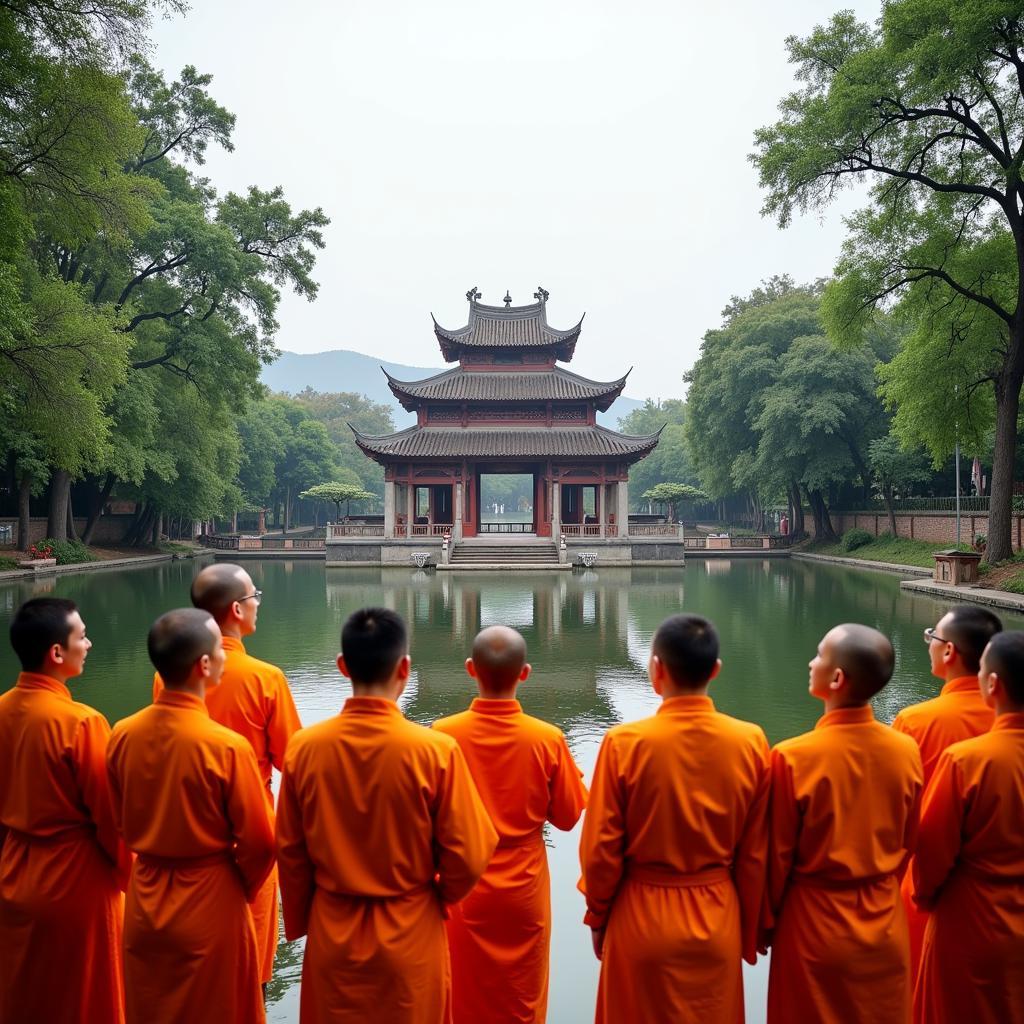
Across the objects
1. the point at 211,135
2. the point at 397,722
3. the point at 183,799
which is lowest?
the point at 183,799

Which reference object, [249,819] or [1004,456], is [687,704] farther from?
[1004,456]

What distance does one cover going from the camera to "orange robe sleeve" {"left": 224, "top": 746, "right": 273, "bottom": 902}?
7.62ft

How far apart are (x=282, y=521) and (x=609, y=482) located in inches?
1372

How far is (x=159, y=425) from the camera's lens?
27.8 m

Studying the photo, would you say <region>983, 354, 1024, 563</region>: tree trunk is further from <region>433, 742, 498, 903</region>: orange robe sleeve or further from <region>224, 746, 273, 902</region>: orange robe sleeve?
<region>224, 746, 273, 902</region>: orange robe sleeve

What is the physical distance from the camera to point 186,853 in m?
2.33

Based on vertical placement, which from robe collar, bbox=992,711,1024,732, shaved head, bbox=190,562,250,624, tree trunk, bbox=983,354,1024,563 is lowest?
robe collar, bbox=992,711,1024,732

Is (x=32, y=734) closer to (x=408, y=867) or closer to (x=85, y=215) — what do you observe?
(x=408, y=867)

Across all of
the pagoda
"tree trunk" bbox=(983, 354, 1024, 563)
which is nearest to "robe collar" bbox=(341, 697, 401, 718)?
"tree trunk" bbox=(983, 354, 1024, 563)

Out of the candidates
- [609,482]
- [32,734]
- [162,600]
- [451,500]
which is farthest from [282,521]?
[32,734]

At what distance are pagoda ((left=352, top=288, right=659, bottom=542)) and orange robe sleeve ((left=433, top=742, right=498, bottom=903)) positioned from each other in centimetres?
2881

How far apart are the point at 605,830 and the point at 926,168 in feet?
67.1

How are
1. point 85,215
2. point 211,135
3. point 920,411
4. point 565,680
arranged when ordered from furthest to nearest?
point 211,135 → point 920,411 → point 85,215 → point 565,680

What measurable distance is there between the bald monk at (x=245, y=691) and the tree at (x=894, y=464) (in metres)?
31.1
